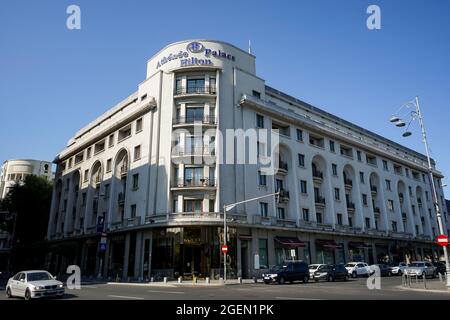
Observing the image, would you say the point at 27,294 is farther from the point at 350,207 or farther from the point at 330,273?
the point at 350,207

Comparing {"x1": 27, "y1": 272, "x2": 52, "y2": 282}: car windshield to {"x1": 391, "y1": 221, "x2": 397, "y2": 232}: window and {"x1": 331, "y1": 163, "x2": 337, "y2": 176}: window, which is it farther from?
{"x1": 391, "y1": 221, "x2": 397, "y2": 232}: window

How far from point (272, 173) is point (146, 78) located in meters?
19.4

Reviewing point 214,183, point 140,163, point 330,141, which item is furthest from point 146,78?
point 330,141

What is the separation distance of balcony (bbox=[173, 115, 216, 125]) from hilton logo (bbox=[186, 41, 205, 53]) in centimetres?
759

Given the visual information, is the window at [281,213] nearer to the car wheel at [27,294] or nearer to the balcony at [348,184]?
the balcony at [348,184]

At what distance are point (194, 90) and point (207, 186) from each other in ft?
36.2

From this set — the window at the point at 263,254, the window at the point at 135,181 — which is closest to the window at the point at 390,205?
the window at the point at 263,254

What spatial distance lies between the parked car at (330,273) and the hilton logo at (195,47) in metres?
25.7

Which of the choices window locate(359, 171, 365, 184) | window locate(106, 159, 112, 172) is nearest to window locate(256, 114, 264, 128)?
window locate(106, 159, 112, 172)

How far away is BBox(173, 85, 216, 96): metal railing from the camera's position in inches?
1446

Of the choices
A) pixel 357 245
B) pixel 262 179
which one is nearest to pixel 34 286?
pixel 262 179

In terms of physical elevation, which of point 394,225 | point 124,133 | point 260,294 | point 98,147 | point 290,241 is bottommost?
point 260,294

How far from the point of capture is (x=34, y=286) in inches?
593

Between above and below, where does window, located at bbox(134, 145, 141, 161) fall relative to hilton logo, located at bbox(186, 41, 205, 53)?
below
